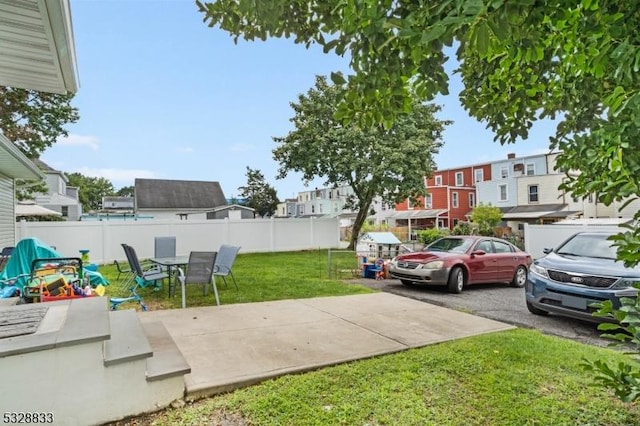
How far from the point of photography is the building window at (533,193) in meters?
26.4

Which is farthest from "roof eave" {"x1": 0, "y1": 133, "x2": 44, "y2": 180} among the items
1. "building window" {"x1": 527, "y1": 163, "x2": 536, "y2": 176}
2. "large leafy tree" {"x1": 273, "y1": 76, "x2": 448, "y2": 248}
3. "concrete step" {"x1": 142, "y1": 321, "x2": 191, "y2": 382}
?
"building window" {"x1": 527, "y1": 163, "x2": 536, "y2": 176}

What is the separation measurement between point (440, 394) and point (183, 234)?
14037mm

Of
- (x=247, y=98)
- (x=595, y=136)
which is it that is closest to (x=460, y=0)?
(x=595, y=136)

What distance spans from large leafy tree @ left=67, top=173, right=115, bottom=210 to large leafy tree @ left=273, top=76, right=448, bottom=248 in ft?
159

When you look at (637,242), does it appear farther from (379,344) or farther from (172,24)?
(172,24)

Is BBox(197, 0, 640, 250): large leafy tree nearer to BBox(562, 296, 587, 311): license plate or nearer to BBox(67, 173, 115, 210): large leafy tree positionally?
BBox(562, 296, 587, 311): license plate

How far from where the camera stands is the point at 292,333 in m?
4.92

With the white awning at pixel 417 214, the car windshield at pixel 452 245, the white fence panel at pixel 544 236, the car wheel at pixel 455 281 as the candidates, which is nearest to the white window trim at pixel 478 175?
the white awning at pixel 417 214

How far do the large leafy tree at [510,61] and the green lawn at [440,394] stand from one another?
1443 millimetres

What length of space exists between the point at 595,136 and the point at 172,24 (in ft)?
31.1

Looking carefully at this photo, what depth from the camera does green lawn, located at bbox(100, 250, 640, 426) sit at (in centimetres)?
285

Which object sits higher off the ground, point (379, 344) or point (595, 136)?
point (595, 136)

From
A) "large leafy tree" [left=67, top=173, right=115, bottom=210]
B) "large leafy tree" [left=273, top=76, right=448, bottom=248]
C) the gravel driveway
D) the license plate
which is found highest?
"large leafy tree" [left=67, top=173, right=115, bottom=210]

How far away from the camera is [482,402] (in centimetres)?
309
